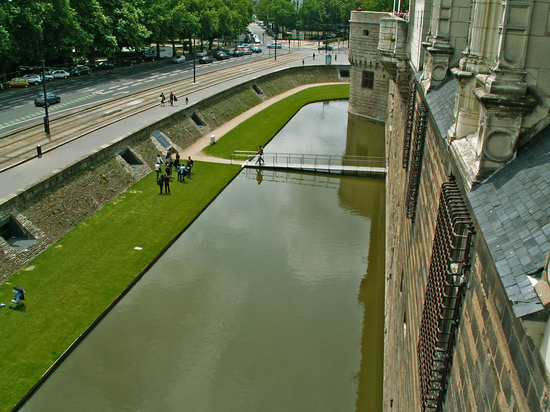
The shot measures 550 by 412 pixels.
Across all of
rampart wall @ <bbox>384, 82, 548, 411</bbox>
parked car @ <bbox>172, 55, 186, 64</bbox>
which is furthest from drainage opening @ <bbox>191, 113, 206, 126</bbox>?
parked car @ <bbox>172, 55, 186, 64</bbox>

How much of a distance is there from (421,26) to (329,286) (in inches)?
394

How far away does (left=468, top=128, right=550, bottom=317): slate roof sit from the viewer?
4.40 m

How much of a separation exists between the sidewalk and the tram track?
26.7 inches

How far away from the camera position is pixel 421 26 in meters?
15.4

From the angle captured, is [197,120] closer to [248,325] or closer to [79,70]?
[79,70]

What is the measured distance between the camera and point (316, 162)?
118 ft

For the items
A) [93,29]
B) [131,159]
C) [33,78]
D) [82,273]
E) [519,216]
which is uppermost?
[93,29]

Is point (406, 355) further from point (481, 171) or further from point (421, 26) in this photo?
point (421, 26)

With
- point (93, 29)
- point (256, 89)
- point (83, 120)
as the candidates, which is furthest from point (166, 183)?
point (93, 29)

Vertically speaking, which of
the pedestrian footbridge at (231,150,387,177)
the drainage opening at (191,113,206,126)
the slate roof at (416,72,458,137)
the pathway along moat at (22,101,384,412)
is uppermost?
the slate roof at (416,72,458,137)

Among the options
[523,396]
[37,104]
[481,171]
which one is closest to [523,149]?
[481,171]

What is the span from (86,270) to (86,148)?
11665 millimetres

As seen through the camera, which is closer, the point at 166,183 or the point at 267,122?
the point at 166,183

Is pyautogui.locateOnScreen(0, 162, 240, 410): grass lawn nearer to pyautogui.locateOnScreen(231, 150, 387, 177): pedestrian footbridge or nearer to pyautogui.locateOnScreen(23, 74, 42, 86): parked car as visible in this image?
pyautogui.locateOnScreen(231, 150, 387, 177): pedestrian footbridge
